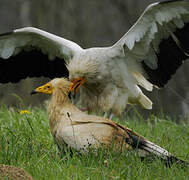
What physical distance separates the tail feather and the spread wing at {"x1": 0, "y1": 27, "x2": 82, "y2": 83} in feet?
6.77

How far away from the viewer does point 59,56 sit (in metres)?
6.15

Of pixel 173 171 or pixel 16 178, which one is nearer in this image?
pixel 16 178

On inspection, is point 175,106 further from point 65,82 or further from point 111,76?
point 65,82

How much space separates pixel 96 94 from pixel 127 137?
1.86m

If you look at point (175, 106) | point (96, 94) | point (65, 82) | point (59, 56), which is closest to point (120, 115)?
point (96, 94)

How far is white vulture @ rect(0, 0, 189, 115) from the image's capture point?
5.33m

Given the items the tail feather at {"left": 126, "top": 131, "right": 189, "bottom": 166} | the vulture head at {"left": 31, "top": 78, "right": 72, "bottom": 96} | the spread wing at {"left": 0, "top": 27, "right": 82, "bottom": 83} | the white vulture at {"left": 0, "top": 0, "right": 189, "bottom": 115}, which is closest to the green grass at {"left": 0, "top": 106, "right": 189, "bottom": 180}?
the tail feather at {"left": 126, "top": 131, "right": 189, "bottom": 166}

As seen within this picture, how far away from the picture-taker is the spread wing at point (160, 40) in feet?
17.1

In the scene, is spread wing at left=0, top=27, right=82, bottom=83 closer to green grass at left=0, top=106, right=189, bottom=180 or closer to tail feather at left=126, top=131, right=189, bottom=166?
green grass at left=0, top=106, right=189, bottom=180

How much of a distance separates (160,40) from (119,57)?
521 mm

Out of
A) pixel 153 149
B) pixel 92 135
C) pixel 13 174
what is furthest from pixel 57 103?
pixel 13 174

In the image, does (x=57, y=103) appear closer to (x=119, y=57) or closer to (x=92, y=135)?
(x=92, y=135)

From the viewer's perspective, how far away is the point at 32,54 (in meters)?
6.21

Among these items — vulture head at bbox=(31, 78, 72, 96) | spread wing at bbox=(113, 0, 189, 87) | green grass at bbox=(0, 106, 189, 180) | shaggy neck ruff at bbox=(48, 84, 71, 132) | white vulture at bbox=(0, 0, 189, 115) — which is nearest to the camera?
green grass at bbox=(0, 106, 189, 180)
